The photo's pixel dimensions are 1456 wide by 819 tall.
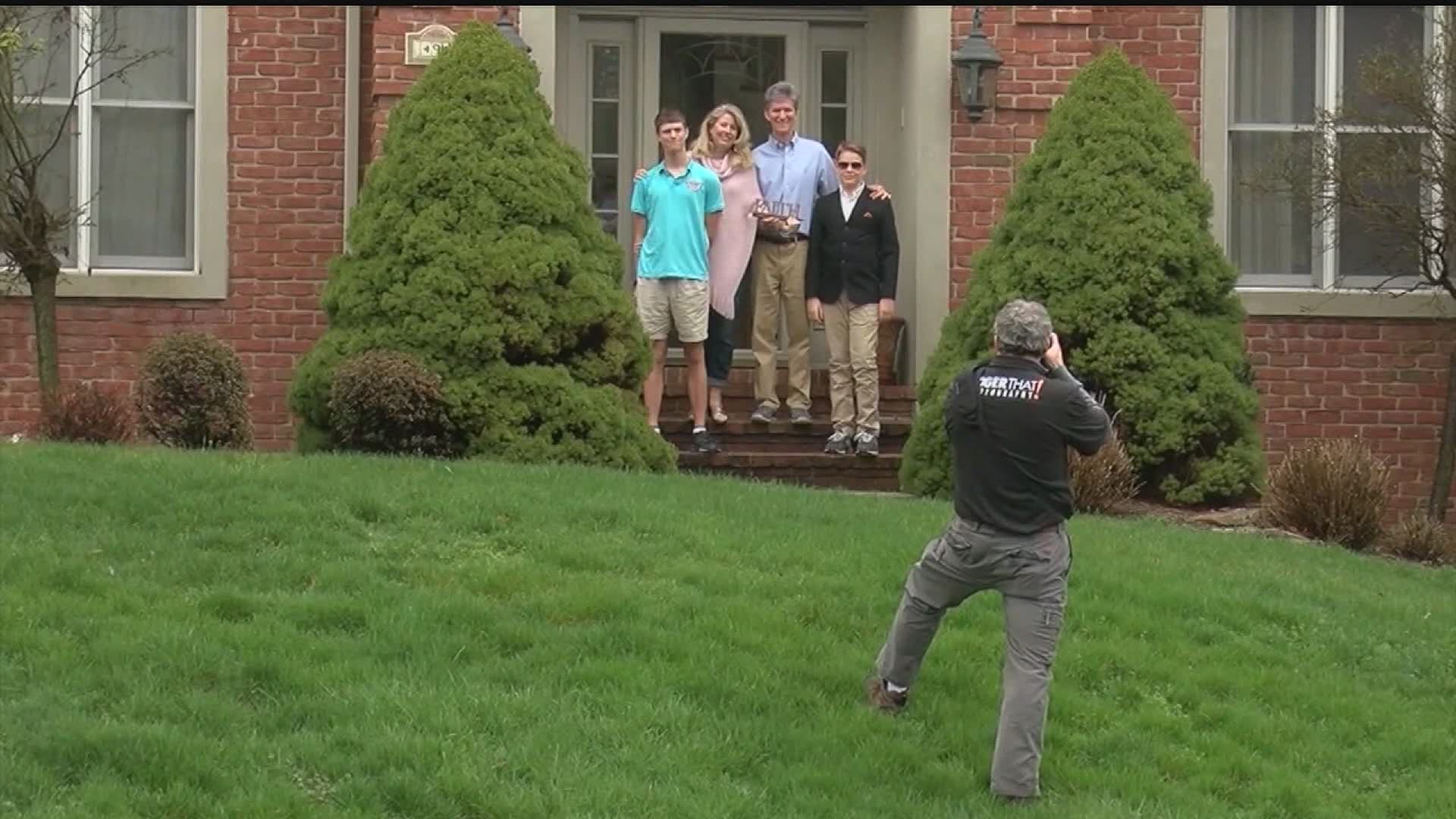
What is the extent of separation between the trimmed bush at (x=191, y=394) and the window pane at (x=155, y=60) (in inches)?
107

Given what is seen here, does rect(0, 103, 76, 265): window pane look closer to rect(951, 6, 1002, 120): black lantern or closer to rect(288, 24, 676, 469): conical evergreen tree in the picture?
rect(288, 24, 676, 469): conical evergreen tree

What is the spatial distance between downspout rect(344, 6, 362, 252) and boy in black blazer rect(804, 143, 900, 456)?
2.99m

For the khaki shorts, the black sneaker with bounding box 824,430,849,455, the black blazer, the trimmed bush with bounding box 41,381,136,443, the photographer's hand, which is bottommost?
the black sneaker with bounding box 824,430,849,455

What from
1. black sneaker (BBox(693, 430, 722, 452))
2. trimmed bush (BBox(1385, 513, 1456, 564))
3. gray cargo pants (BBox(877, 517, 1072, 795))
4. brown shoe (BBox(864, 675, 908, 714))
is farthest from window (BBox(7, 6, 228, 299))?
gray cargo pants (BBox(877, 517, 1072, 795))

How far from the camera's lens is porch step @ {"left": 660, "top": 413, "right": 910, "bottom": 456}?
13.5m

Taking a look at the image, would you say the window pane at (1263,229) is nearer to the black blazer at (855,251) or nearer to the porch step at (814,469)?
the black blazer at (855,251)

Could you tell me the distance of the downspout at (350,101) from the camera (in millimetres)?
14086

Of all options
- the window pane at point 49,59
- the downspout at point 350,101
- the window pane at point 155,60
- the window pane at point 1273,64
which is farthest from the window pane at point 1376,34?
the window pane at point 49,59

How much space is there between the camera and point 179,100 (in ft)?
46.4

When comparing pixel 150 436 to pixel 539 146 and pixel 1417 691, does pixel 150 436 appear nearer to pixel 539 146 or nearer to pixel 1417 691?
pixel 539 146

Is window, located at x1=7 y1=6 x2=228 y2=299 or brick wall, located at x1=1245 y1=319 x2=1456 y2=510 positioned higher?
window, located at x1=7 y1=6 x2=228 y2=299

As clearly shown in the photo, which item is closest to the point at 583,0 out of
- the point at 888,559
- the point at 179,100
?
the point at 888,559

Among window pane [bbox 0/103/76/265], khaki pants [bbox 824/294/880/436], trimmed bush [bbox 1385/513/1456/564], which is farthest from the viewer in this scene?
window pane [bbox 0/103/76/265]

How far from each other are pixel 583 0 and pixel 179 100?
779 centimetres
